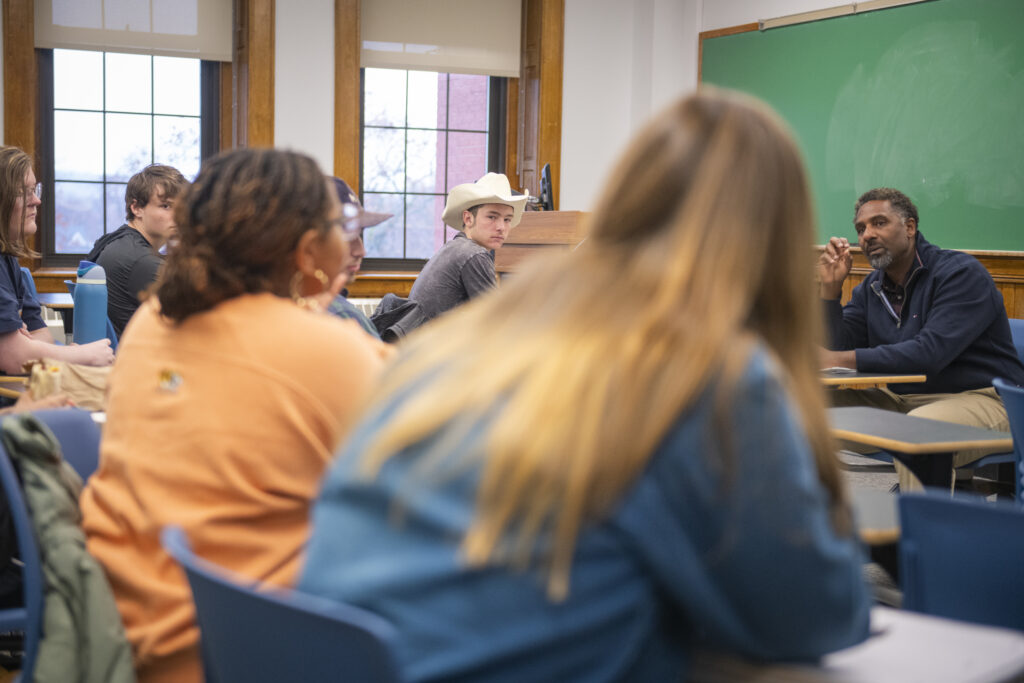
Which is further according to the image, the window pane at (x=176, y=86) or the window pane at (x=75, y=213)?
the window pane at (x=176, y=86)

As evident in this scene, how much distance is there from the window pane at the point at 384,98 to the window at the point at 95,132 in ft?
4.24

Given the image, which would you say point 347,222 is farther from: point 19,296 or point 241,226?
point 19,296

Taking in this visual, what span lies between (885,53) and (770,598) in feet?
21.3

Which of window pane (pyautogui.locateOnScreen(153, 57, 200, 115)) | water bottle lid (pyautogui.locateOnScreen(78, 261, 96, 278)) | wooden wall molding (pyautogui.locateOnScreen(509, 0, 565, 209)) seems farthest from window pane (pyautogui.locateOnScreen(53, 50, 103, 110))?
water bottle lid (pyautogui.locateOnScreen(78, 261, 96, 278))

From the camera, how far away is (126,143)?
7.20 metres

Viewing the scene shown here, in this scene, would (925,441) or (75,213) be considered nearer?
(925,441)

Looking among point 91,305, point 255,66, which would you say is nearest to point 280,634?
point 91,305

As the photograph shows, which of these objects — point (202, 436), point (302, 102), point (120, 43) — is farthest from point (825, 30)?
point (202, 436)

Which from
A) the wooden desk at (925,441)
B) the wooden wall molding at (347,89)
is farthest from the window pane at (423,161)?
the wooden desk at (925,441)

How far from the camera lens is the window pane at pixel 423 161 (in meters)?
7.92

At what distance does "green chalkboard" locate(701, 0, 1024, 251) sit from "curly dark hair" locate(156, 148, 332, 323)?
4.38 metres

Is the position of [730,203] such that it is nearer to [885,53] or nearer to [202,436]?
[202,436]

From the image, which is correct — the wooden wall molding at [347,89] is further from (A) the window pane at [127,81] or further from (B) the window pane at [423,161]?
(A) the window pane at [127,81]

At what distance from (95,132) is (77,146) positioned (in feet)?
0.50
